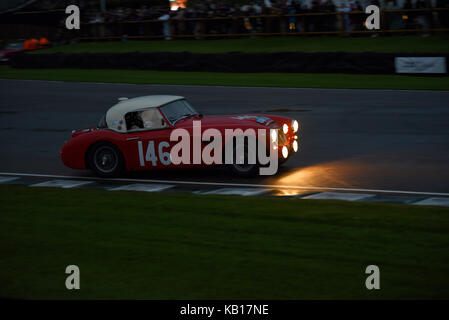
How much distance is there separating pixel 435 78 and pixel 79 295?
1804cm

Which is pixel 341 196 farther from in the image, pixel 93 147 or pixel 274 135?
pixel 93 147

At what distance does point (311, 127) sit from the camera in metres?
15.4

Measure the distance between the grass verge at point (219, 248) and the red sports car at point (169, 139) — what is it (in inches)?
44.9

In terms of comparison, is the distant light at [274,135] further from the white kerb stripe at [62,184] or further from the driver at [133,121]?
the white kerb stripe at [62,184]

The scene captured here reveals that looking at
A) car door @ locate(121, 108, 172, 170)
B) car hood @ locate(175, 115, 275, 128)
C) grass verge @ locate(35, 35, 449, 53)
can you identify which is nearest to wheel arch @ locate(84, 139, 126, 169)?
car door @ locate(121, 108, 172, 170)

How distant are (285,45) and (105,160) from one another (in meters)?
18.1

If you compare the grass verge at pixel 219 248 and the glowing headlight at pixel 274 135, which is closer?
the grass verge at pixel 219 248

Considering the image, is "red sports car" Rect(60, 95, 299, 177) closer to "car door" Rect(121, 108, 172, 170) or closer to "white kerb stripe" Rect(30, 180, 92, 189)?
"car door" Rect(121, 108, 172, 170)

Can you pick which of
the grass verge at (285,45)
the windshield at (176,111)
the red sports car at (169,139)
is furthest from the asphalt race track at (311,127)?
the grass verge at (285,45)

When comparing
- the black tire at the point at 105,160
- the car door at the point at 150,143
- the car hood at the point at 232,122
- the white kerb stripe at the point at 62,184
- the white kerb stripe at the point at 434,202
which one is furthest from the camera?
the black tire at the point at 105,160

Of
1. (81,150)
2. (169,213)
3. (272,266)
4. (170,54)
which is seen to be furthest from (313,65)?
(272,266)

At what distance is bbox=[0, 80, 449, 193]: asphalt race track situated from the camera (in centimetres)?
1081

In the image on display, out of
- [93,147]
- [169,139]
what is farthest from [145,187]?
[93,147]

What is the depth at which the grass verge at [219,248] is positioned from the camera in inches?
229
